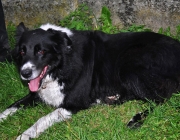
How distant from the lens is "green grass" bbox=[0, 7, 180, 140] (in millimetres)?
3619

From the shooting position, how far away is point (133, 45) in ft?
14.0

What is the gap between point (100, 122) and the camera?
396 centimetres

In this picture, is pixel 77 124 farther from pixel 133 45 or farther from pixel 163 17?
pixel 163 17

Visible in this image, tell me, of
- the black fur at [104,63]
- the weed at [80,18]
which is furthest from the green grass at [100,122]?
the weed at [80,18]

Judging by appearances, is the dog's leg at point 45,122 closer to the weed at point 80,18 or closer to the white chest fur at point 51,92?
the white chest fur at point 51,92

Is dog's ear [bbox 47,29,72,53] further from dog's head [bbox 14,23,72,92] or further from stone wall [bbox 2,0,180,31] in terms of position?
stone wall [bbox 2,0,180,31]

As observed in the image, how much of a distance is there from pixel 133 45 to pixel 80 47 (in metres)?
0.67

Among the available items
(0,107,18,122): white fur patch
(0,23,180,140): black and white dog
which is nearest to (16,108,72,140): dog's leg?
(0,23,180,140): black and white dog

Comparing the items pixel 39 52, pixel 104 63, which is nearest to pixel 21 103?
pixel 39 52

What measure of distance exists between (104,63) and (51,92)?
0.77 m

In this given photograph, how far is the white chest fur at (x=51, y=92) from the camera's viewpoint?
421 cm

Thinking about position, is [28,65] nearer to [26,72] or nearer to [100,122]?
[26,72]

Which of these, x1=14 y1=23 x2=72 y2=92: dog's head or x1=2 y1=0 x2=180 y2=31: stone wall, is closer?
x1=14 y1=23 x2=72 y2=92: dog's head

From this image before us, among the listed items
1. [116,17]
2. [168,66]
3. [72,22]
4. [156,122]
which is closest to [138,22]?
[116,17]
